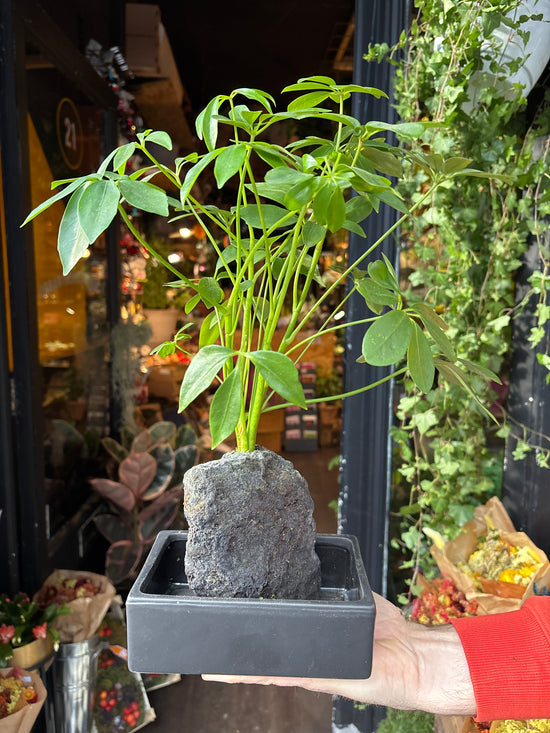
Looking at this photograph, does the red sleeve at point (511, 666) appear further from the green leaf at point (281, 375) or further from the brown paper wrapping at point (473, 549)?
the green leaf at point (281, 375)

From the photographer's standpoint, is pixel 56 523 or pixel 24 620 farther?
pixel 56 523

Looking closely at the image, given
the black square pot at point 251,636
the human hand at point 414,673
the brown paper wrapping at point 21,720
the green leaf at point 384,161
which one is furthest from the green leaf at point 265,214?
the brown paper wrapping at point 21,720

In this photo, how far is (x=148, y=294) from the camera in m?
3.88

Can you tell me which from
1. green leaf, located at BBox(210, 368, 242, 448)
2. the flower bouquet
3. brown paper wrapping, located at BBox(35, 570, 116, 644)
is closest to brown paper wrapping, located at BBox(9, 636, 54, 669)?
the flower bouquet

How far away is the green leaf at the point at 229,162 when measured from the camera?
581mm

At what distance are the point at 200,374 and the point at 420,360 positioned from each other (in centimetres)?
25

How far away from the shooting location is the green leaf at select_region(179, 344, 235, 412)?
0.59 metres

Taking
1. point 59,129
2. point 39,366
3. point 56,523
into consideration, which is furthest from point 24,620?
point 59,129

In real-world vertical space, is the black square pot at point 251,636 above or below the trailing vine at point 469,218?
below

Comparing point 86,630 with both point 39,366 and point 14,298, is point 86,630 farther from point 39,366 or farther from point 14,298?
point 14,298

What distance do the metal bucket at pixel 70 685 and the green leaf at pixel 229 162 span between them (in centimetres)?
195

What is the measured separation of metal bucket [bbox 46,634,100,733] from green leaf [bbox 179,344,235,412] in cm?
181

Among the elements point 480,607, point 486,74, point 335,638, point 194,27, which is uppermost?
point 194,27

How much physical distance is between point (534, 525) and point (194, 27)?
3418 mm
